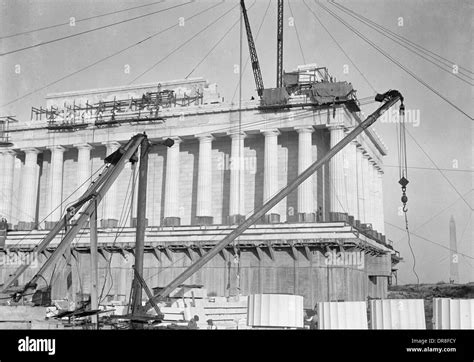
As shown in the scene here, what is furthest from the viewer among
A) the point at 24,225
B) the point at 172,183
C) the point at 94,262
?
the point at 24,225

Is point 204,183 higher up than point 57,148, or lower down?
lower down

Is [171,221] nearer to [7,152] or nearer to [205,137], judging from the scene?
[205,137]

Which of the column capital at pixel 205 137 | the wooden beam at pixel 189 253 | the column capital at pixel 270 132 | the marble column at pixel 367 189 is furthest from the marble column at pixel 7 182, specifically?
the marble column at pixel 367 189

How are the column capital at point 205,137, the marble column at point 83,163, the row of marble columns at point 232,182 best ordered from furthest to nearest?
the marble column at point 83,163, the column capital at point 205,137, the row of marble columns at point 232,182

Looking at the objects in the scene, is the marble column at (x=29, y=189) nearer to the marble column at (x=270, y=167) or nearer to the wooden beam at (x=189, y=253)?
the wooden beam at (x=189, y=253)

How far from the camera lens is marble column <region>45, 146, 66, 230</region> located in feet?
211

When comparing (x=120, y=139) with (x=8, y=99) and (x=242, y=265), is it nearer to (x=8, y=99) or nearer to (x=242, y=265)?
(x=8, y=99)

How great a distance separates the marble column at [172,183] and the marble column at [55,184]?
1169cm

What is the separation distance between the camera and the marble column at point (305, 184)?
54.9 m

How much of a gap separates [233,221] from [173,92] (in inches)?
680

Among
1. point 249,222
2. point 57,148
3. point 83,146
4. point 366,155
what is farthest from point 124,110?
point 249,222

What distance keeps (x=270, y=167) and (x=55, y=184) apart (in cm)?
2375

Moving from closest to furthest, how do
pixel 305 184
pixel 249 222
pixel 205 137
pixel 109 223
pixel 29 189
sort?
pixel 249 222
pixel 305 184
pixel 109 223
pixel 205 137
pixel 29 189

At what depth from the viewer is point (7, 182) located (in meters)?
67.2
